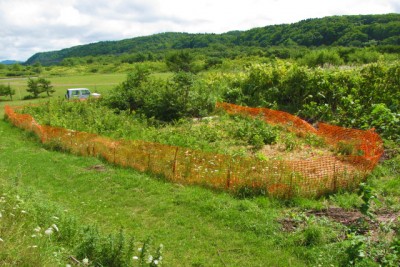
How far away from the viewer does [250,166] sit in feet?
23.4

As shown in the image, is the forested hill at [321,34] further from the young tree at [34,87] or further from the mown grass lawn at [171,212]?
the mown grass lawn at [171,212]

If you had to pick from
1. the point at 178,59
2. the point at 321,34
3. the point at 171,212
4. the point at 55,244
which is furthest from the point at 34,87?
the point at 321,34

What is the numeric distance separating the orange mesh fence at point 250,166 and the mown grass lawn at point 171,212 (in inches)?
12.6

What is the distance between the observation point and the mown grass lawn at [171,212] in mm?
5086

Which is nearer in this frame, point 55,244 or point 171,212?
point 55,244

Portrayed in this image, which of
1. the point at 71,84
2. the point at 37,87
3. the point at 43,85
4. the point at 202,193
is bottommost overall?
the point at 202,193

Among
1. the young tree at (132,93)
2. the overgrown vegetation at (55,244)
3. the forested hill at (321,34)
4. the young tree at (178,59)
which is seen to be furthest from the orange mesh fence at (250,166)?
the young tree at (178,59)

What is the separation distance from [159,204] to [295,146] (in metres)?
4.95

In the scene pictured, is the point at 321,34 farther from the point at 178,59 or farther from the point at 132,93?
the point at 132,93

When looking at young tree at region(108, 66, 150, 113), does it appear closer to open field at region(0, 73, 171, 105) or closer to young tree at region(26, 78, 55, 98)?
open field at region(0, 73, 171, 105)

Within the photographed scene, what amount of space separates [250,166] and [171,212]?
6.51ft

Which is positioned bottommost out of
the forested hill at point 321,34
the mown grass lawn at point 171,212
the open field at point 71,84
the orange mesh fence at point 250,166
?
the mown grass lawn at point 171,212

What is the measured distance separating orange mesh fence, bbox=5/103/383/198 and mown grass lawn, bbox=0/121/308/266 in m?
0.32

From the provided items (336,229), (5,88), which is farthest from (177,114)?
(5,88)
